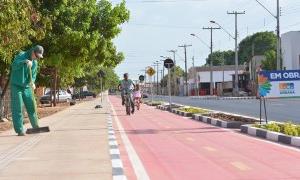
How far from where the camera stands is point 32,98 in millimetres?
17406

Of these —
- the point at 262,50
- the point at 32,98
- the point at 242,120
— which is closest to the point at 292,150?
the point at 32,98

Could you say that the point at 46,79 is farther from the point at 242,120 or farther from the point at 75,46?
the point at 242,120

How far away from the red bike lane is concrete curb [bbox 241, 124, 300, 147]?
41 centimetres

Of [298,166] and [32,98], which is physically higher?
[32,98]

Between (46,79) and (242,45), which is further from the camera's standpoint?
(242,45)

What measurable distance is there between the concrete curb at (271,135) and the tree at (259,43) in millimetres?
135303

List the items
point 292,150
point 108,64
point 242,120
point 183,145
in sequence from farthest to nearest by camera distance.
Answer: point 108,64
point 242,120
point 183,145
point 292,150

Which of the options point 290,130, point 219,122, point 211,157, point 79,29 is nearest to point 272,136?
point 290,130

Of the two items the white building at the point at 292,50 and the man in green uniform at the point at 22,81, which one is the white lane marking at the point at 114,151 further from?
the white building at the point at 292,50

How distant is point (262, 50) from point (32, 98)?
14132cm

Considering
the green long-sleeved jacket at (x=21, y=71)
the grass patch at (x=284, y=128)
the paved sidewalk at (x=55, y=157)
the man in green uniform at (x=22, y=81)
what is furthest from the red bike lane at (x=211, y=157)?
the green long-sleeved jacket at (x=21, y=71)

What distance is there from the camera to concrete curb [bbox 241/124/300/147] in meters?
14.9

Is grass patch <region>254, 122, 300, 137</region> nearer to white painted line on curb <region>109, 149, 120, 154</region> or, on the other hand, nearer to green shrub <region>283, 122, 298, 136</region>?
green shrub <region>283, 122, 298, 136</region>

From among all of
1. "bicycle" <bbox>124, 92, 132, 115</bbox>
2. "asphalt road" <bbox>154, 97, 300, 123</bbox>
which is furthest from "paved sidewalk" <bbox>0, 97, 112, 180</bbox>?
"bicycle" <bbox>124, 92, 132, 115</bbox>
